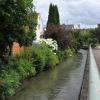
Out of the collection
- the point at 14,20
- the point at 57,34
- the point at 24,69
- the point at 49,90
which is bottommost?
the point at 49,90

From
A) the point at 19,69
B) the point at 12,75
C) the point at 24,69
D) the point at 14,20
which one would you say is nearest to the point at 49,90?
the point at 12,75

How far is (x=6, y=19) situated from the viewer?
14.2m

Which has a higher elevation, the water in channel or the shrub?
the shrub

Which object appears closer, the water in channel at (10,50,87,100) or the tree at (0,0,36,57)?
the water in channel at (10,50,87,100)

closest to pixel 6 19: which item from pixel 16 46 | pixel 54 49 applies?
pixel 16 46

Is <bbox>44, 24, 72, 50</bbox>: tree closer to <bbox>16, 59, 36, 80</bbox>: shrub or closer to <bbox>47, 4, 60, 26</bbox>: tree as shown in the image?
<bbox>47, 4, 60, 26</bbox>: tree

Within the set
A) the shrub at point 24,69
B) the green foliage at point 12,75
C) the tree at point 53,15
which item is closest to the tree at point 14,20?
the green foliage at point 12,75

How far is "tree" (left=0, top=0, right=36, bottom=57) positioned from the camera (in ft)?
46.2

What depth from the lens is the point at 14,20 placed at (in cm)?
1466

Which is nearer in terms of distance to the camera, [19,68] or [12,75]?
[12,75]

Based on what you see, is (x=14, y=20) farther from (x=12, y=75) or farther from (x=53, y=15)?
(x=53, y=15)

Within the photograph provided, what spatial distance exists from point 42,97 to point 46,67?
481 inches

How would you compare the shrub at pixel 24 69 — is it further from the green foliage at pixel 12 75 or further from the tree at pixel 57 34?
the tree at pixel 57 34

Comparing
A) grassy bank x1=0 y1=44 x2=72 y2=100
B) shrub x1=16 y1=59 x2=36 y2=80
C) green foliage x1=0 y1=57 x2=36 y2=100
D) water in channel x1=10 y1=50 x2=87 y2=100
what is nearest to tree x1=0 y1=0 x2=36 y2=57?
green foliage x1=0 y1=57 x2=36 y2=100
